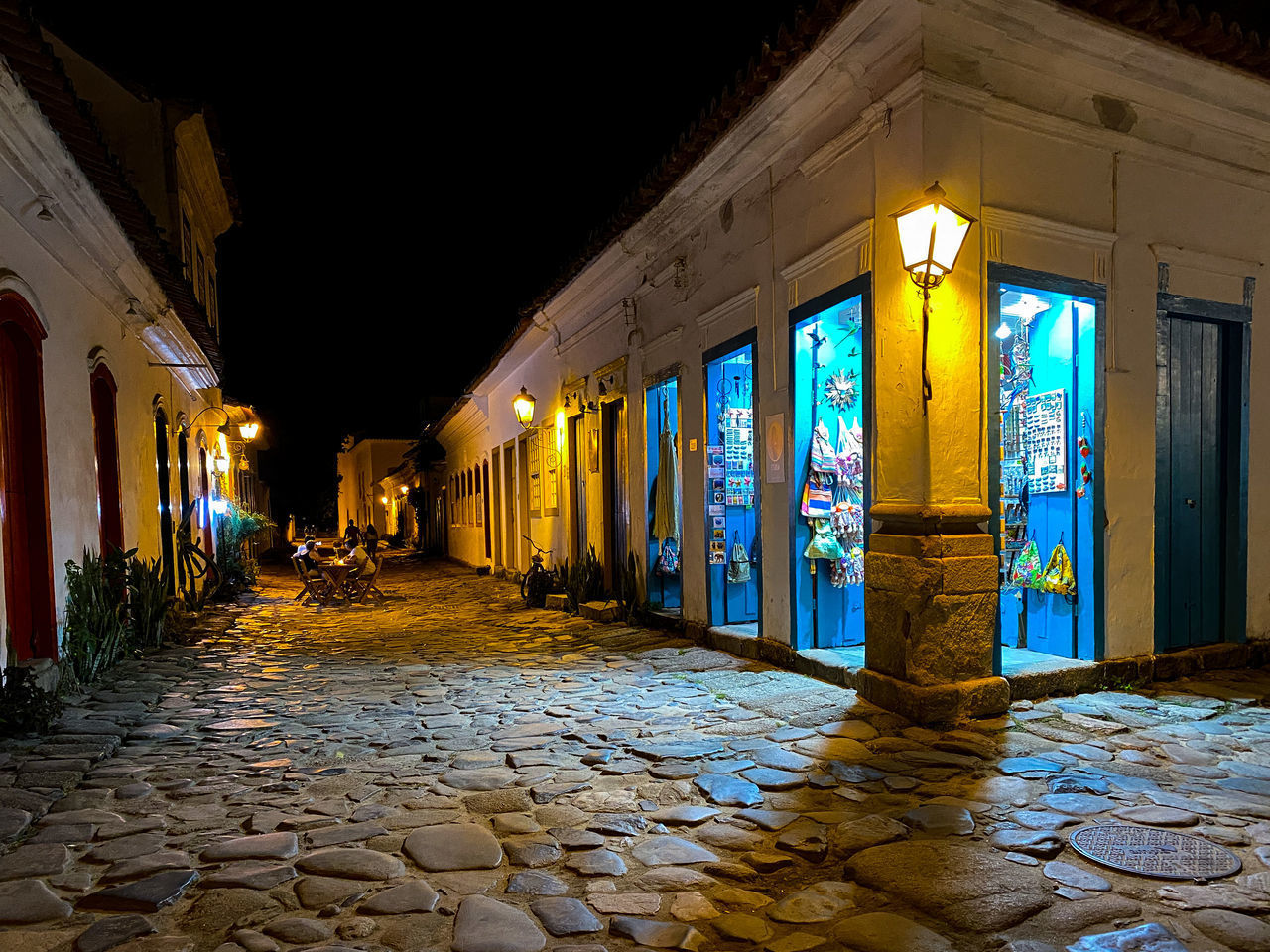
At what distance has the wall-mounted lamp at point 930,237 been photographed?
14.6 ft

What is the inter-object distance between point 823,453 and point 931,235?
84.9 inches

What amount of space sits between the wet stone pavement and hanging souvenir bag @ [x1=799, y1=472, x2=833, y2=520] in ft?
4.40

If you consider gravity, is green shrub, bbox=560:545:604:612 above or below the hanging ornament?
below

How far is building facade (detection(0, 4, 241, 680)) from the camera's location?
4.89 m

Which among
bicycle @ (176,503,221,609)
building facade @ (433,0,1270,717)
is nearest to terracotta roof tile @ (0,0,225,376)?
bicycle @ (176,503,221,609)

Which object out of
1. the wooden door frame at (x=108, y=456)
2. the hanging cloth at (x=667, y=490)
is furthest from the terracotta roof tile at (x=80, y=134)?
the hanging cloth at (x=667, y=490)

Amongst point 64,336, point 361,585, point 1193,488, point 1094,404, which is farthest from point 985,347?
point 361,585

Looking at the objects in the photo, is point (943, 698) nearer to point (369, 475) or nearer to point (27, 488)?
point (27, 488)

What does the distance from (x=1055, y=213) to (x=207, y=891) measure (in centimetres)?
610

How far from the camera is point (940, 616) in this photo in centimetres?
458

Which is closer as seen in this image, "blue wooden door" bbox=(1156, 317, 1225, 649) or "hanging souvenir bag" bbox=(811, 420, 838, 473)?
"blue wooden door" bbox=(1156, 317, 1225, 649)

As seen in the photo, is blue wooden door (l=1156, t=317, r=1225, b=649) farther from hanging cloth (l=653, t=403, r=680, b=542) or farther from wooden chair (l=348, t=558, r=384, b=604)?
wooden chair (l=348, t=558, r=384, b=604)

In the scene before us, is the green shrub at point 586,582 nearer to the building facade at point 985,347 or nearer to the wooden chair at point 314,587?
the building facade at point 985,347

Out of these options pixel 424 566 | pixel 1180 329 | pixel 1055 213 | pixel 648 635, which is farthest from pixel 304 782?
pixel 424 566
